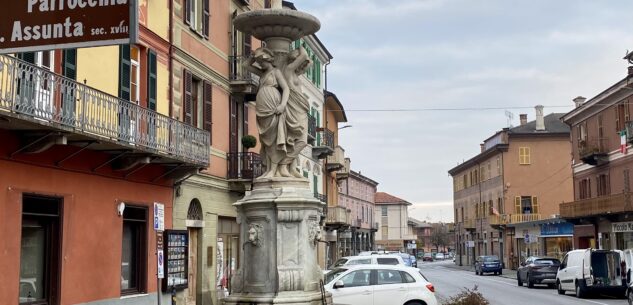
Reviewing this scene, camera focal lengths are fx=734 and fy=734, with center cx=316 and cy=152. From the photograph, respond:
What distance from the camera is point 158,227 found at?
13211 millimetres

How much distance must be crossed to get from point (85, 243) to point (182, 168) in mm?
4584

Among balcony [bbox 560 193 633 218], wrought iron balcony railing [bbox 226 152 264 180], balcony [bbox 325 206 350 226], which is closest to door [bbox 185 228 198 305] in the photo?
wrought iron balcony railing [bbox 226 152 264 180]

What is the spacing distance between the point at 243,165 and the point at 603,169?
88.7 feet

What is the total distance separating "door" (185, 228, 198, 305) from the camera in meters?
21.7

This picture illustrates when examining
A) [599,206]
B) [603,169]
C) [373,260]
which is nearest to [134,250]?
[373,260]

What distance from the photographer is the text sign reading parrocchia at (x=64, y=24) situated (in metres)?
5.47

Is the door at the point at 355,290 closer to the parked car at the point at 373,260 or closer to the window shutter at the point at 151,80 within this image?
the window shutter at the point at 151,80

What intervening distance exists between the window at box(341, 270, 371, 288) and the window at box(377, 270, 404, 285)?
0.29 meters

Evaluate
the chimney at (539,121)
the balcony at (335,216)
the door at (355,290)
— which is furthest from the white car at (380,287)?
the chimney at (539,121)

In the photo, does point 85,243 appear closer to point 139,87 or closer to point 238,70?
point 139,87

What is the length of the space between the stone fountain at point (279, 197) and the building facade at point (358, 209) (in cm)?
4939

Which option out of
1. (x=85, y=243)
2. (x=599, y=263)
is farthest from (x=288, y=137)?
(x=599, y=263)

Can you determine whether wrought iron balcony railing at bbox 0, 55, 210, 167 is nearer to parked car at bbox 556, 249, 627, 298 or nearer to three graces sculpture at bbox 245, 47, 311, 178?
three graces sculpture at bbox 245, 47, 311, 178

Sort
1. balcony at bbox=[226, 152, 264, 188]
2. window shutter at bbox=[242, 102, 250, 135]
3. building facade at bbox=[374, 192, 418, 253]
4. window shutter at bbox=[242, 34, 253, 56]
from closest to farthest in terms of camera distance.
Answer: balcony at bbox=[226, 152, 264, 188] < window shutter at bbox=[242, 102, 250, 135] < window shutter at bbox=[242, 34, 253, 56] < building facade at bbox=[374, 192, 418, 253]
